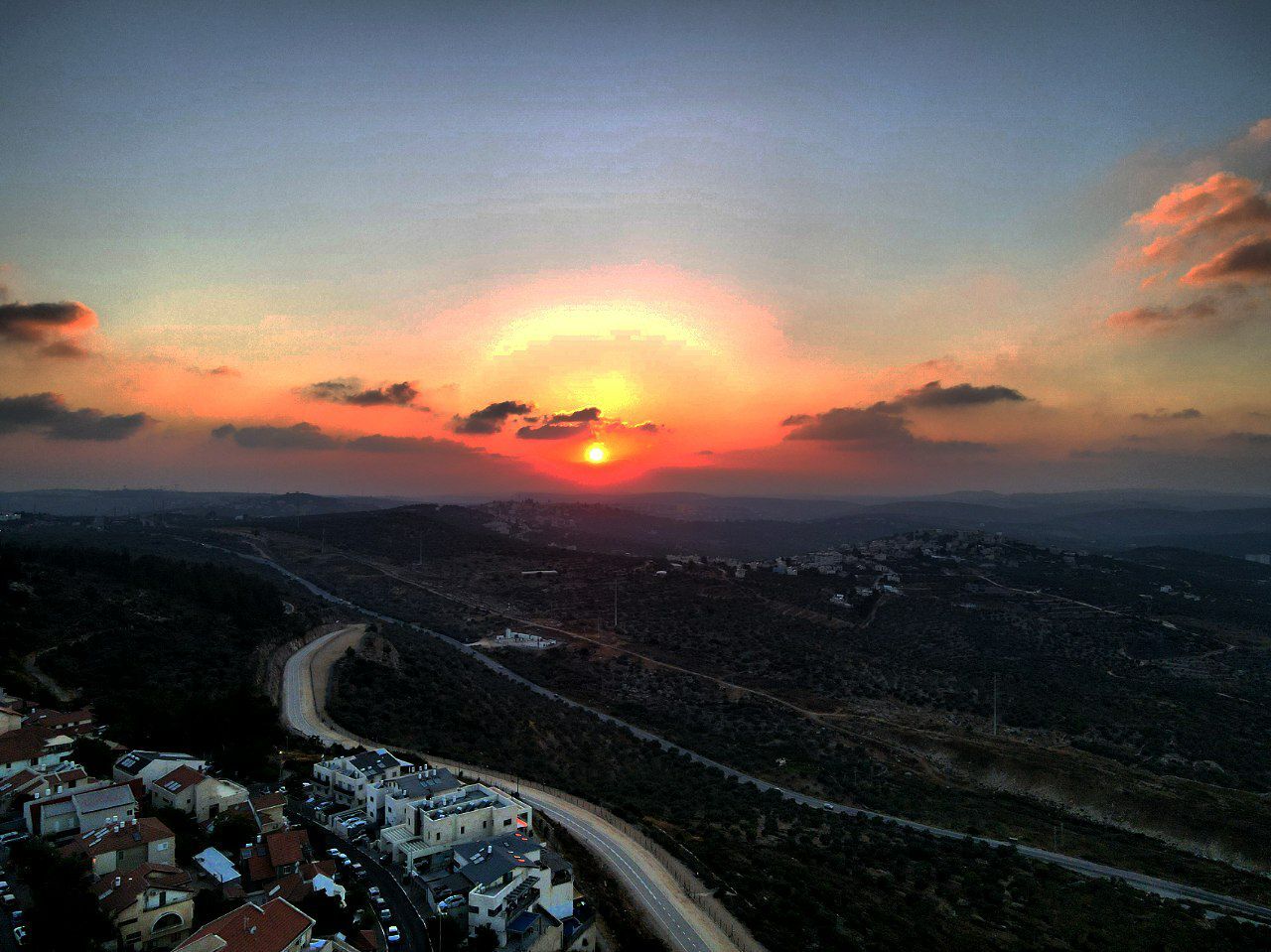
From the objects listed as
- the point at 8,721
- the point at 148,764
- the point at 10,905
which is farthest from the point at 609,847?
the point at 8,721

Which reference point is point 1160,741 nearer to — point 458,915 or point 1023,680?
point 1023,680

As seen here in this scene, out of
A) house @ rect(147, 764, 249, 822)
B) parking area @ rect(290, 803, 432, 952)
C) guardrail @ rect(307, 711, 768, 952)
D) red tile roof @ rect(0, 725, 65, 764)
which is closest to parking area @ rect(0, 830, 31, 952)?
house @ rect(147, 764, 249, 822)

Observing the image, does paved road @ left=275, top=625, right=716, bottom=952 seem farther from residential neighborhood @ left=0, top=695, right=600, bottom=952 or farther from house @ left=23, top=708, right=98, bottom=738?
house @ left=23, top=708, right=98, bottom=738

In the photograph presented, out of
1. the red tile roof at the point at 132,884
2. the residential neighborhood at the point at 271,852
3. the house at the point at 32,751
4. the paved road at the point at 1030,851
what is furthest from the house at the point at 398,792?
the paved road at the point at 1030,851

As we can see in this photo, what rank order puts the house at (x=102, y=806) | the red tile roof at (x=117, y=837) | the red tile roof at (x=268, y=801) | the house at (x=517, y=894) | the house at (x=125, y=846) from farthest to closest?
1. the red tile roof at (x=268, y=801)
2. the house at (x=517, y=894)
3. the house at (x=102, y=806)
4. the red tile roof at (x=117, y=837)
5. the house at (x=125, y=846)

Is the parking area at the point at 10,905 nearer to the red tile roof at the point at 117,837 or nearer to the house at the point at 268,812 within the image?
the red tile roof at the point at 117,837

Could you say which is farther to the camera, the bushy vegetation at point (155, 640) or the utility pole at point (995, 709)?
the utility pole at point (995, 709)

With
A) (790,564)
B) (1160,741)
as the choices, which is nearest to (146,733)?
(1160,741)
